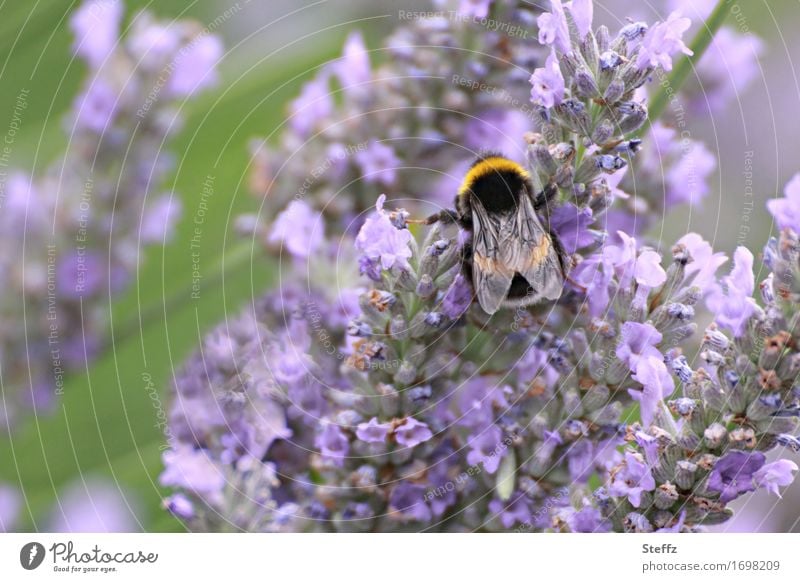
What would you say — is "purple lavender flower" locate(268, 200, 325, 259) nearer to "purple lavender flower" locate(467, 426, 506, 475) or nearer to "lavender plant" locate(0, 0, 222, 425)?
"lavender plant" locate(0, 0, 222, 425)

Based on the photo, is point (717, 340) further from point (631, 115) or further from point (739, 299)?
point (631, 115)

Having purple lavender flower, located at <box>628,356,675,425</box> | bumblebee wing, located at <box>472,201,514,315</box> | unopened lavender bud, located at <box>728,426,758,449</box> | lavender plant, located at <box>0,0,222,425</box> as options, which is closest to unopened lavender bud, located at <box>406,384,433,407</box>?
bumblebee wing, located at <box>472,201,514,315</box>

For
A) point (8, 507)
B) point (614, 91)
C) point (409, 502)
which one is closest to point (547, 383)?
point (409, 502)

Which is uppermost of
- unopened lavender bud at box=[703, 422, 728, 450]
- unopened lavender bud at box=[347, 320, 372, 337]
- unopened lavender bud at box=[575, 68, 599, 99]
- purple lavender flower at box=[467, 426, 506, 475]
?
unopened lavender bud at box=[575, 68, 599, 99]

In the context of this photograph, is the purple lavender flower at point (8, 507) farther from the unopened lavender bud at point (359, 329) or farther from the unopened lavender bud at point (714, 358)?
the unopened lavender bud at point (714, 358)

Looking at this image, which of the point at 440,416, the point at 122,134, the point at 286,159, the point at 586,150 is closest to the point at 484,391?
the point at 440,416
